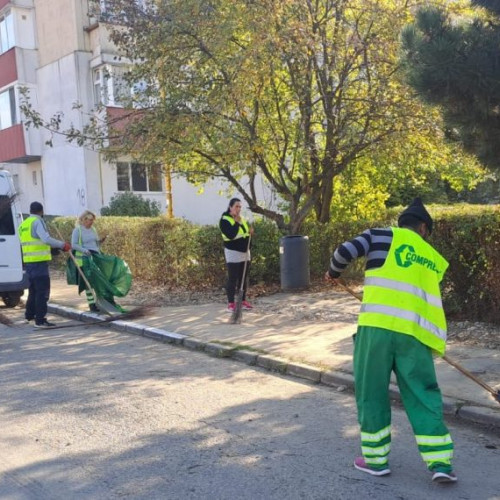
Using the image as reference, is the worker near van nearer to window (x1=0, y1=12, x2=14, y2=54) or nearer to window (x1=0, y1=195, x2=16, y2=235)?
window (x1=0, y1=195, x2=16, y2=235)

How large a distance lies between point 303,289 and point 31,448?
683 cm

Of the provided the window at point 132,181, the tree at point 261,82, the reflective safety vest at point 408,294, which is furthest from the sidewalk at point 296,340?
the window at point 132,181

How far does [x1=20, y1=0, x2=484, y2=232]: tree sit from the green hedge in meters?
1.45

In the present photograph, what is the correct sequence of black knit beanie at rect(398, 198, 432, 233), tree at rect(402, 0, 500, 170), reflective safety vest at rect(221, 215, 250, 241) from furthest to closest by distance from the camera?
1. reflective safety vest at rect(221, 215, 250, 241)
2. tree at rect(402, 0, 500, 170)
3. black knit beanie at rect(398, 198, 432, 233)

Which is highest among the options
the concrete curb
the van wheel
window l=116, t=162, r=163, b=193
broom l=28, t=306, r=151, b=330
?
window l=116, t=162, r=163, b=193

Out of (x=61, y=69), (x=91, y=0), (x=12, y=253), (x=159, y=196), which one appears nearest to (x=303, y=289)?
(x=12, y=253)

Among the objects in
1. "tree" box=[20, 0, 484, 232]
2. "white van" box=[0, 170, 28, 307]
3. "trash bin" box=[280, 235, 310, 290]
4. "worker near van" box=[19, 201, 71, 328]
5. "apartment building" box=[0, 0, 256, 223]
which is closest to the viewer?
"worker near van" box=[19, 201, 71, 328]

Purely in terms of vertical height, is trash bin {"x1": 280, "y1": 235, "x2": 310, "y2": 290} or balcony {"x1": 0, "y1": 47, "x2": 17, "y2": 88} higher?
balcony {"x1": 0, "y1": 47, "x2": 17, "y2": 88}

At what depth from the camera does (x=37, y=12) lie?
22.5 m

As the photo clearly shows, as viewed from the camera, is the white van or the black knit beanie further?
the white van

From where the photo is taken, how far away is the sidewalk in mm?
5395

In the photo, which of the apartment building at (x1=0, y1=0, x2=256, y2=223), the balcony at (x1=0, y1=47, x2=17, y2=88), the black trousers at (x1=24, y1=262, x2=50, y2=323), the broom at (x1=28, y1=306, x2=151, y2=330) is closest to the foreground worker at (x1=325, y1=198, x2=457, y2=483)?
the broom at (x1=28, y1=306, x2=151, y2=330)

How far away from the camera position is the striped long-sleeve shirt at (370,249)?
12.4 feet

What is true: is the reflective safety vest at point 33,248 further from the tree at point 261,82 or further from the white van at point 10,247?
the tree at point 261,82
